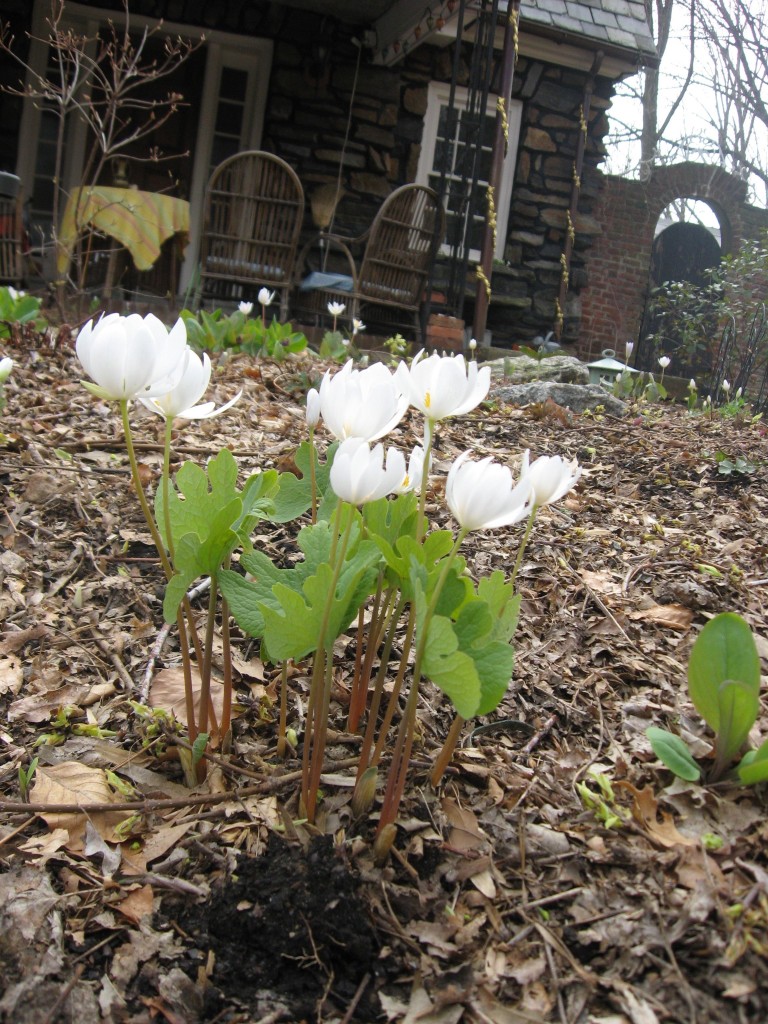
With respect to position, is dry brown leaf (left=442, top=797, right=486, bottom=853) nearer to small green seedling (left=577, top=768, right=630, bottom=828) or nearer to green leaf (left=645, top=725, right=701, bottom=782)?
small green seedling (left=577, top=768, right=630, bottom=828)

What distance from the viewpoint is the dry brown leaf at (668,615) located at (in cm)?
175

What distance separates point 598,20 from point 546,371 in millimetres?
4999

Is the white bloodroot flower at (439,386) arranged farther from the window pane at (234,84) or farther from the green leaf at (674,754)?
the window pane at (234,84)

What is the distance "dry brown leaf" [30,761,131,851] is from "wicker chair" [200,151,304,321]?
4.77m

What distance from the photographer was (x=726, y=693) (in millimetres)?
1054

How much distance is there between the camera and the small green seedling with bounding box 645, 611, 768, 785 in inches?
41.4

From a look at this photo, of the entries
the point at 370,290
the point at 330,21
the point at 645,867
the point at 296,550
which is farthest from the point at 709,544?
the point at 330,21

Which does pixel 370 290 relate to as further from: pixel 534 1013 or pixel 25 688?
pixel 534 1013

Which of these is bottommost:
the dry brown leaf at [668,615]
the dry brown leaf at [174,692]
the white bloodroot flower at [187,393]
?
the dry brown leaf at [174,692]

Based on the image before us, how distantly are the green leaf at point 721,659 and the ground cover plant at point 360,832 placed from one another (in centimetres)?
15

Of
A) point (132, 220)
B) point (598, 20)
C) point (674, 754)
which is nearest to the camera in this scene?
point (674, 754)

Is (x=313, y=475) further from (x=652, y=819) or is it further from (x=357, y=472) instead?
(x=652, y=819)

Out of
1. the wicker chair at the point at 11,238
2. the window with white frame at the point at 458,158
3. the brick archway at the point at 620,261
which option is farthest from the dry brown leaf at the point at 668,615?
the brick archway at the point at 620,261

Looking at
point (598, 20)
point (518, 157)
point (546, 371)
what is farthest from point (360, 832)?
point (598, 20)
